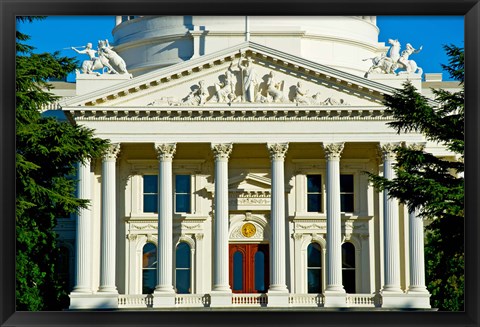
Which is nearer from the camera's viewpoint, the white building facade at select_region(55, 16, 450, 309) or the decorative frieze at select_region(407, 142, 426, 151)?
the white building facade at select_region(55, 16, 450, 309)

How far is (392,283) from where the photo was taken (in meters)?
52.5

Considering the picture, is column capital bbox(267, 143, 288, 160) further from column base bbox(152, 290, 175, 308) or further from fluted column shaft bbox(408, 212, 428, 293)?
column base bbox(152, 290, 175, 308)

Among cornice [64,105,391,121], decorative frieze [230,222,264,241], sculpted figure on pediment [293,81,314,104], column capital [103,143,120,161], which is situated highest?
sculpted figure on pediment [293,81,314,104]

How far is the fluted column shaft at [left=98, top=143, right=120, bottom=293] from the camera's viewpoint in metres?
52.7

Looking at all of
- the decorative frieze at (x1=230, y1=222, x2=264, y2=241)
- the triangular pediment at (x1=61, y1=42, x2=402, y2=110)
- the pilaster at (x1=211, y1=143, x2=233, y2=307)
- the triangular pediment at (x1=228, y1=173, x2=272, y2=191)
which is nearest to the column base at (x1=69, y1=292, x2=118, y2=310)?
the pilaster at (x1=211, y1=143, x2=233, y2=307)

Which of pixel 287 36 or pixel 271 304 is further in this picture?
pixel 287 36

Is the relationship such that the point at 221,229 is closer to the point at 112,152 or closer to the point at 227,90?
the point at 112,152

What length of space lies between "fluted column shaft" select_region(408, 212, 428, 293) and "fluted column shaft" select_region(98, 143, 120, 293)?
1371cm

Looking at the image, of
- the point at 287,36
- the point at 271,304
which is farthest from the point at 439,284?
the point at 287,36

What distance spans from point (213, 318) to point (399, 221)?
130ft

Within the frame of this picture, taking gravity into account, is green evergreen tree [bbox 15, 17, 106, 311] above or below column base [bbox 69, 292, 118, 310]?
above

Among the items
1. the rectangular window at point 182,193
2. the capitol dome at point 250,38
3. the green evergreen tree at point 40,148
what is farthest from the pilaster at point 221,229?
the green evergreen tree at point 40,148

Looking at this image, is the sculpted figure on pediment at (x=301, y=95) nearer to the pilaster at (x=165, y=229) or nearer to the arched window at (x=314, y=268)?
the pilaster at (x=165, y=229)
